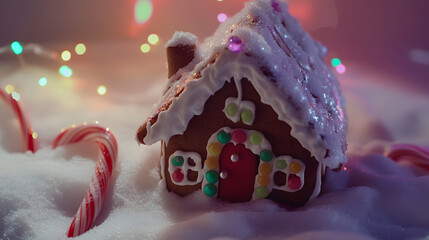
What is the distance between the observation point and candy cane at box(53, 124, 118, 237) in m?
1.64

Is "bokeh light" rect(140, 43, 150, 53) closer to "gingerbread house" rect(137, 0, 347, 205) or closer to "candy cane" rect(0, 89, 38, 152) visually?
"candy cane" rect(0, 89, 38, 152)

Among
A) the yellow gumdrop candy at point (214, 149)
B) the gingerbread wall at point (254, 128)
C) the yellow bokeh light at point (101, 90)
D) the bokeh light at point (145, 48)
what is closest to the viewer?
the gingerbread wall at point (254, 128)

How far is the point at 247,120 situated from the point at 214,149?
174 mm

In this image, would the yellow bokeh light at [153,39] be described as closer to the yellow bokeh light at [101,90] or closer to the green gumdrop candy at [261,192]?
the yellow bokeh light at [101,90]

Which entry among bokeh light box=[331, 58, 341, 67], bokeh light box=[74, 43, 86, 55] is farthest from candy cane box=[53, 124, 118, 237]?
bokeh light box=[331, 58, 341, 67]

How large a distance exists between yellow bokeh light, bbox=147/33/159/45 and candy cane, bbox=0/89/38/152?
1071 mm

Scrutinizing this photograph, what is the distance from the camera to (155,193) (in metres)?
1.81

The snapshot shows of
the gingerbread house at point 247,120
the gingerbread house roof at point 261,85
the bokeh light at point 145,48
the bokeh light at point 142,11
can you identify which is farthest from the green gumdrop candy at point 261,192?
the bokeh light at point 145,48

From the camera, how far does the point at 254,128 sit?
158cm

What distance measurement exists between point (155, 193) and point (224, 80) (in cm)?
58

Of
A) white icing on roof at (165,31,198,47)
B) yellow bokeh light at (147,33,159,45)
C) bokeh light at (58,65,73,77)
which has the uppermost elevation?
yellow bokeh light at (147,33,159,45)

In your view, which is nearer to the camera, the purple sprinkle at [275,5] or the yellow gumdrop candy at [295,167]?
the yellow gumdrop candy at [295,167]

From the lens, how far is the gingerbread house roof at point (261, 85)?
144 centimetres

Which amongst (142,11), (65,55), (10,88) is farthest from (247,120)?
(65,55)
